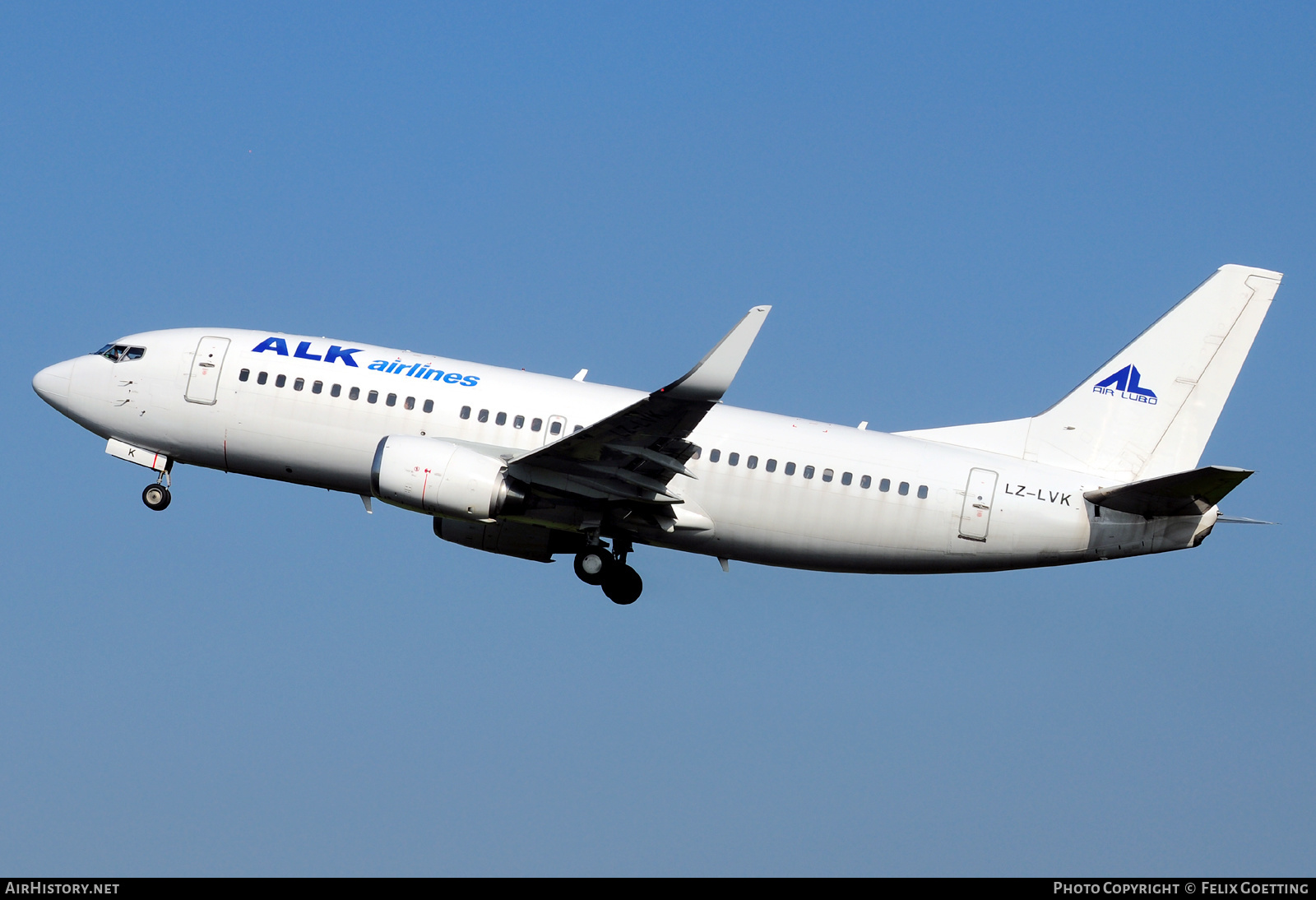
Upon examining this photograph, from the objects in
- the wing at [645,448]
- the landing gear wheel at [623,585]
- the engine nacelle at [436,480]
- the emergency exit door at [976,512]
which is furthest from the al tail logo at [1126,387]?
the engine nacelle at [436,480]

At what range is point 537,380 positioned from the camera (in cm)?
3525

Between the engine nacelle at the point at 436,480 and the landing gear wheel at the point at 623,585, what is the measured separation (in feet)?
13.6

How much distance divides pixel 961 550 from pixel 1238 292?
31.7 feet

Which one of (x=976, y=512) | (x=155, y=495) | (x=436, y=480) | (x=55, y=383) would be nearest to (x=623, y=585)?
(x=436, y=480)

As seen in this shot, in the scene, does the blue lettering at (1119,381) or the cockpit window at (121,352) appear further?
the cockpit window at (121,352)

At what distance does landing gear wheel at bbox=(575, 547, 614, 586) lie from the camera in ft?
116

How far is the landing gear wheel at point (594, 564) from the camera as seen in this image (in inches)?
1388

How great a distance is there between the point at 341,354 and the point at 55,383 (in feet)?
26.8

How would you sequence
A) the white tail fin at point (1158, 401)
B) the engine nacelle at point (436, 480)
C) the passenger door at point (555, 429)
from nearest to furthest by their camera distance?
the engine nacelle at point (436, 480), the passenger door at point (555, 429), the white tail fin at point (1158, 401)

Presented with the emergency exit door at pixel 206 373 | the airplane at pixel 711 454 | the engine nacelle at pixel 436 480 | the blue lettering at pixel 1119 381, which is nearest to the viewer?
the engine nacelle at pixel 436 480

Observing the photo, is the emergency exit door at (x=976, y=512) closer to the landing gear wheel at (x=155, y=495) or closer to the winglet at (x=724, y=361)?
the winglet at (x=724, y=361)

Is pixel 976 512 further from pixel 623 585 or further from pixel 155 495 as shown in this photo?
pixel 155 495

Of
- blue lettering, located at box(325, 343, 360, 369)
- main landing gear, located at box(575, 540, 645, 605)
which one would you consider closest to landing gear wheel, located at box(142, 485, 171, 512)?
blue lettering, located at box(325, 343, 360, 369)

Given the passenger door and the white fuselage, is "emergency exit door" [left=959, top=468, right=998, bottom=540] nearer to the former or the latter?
the white fuselage
